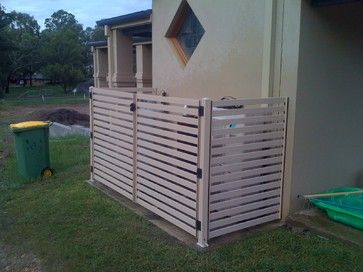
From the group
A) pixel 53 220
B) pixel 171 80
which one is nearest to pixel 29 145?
pixel 53 220

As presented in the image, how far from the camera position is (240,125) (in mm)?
4664

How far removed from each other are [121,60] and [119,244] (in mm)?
6628

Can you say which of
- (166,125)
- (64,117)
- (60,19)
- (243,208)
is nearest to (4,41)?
(64,117)

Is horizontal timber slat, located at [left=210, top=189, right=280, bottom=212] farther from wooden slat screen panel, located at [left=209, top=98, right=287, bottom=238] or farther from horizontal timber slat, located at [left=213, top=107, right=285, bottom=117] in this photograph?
horizontal timber slat, located at [left=213, top=107, right=285, bottom=117]

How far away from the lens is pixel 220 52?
5934 millimetres

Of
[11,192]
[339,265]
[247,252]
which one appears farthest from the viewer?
[11,192]

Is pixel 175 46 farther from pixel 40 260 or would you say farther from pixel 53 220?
pixel 40 260

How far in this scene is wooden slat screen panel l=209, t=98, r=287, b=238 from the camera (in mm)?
4438

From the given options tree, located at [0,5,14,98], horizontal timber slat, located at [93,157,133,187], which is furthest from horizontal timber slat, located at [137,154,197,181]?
tree, located at [0,5,14,98]

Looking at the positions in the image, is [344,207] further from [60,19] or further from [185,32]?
[60,19]

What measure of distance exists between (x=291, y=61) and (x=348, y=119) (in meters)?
1.29

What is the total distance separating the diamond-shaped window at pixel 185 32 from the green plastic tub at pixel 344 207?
122 inches

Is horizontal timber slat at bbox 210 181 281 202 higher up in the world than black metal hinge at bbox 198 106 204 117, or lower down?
lower down

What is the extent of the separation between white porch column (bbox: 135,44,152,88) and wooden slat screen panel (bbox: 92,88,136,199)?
3.47 meters
